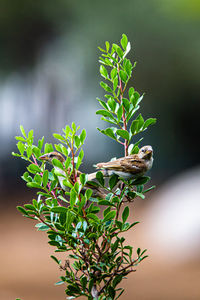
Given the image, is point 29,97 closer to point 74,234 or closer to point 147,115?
point 147,115

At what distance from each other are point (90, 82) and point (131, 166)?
201 centimetres

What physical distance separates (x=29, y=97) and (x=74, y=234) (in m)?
2.08

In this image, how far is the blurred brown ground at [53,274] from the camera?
1287 mm

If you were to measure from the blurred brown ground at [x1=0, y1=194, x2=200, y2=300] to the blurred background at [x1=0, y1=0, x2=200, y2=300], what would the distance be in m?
0.02

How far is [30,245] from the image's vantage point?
6.12 ft

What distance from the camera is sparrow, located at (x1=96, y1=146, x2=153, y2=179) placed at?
0.99 ft

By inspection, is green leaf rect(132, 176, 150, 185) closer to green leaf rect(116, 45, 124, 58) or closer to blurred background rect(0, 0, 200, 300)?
green leaf rect(116, 45, 124, 58)

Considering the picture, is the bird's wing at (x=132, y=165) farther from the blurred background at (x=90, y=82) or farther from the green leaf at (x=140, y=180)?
the blurred background at (x=90, y=82)

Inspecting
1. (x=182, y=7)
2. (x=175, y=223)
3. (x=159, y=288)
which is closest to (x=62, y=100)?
(x=182, y=7)

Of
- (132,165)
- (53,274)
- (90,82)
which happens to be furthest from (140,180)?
(90,82)

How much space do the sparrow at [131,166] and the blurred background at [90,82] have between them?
145cm

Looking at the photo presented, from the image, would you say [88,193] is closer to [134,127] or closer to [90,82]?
[134,127]

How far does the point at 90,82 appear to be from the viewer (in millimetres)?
2262

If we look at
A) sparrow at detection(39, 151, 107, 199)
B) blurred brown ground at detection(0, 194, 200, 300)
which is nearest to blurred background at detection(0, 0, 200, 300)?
blurred brown ground at detection(0, 194, 200, 300)
